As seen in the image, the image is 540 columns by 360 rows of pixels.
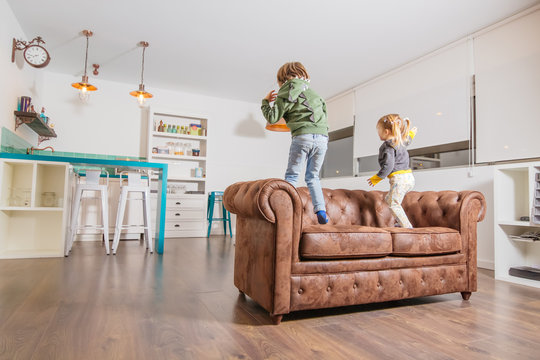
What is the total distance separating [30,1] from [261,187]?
3.42 m

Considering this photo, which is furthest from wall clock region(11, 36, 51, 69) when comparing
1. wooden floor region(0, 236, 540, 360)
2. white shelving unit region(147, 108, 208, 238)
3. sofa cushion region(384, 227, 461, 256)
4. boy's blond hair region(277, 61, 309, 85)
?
sofa cushion region(384, 227, 461, 256)

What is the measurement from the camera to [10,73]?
3.67 m

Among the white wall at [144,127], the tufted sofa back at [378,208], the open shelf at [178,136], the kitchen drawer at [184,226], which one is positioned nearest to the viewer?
the tufted sofa back at [378,208]

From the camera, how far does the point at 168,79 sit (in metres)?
5.55

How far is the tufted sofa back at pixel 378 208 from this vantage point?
2410 mm

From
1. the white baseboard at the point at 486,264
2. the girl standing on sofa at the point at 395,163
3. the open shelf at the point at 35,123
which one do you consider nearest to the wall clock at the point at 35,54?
the open shelf at the point at 35,123

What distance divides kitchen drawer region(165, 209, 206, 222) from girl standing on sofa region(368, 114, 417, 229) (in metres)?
3.71

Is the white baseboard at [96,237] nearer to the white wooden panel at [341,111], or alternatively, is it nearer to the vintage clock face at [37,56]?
the vintage clock face at [37,56]

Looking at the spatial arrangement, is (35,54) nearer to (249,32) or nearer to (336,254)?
(249,32)

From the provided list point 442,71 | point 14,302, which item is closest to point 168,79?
point 442,71

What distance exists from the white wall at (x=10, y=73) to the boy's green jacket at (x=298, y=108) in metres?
2.88

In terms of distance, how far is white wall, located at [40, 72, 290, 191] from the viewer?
17.8ft

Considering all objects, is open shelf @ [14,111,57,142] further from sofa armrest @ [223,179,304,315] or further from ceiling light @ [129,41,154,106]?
sofa armrest @ [223,179,304,315]

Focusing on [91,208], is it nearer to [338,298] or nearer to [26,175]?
[26,175]
